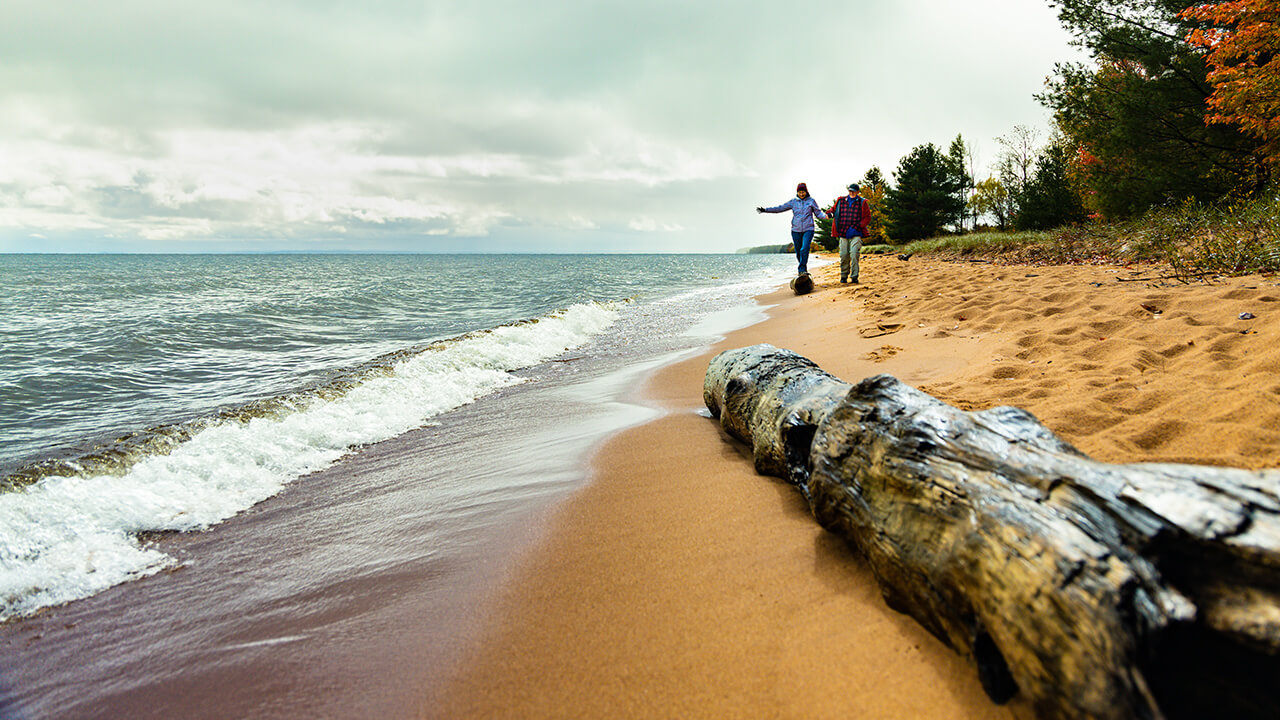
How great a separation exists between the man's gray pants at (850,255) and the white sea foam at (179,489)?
33.9 ft

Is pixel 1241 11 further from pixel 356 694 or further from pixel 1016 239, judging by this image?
pixel 356 694

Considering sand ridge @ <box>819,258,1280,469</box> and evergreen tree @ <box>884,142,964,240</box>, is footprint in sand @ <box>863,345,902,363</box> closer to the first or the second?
sand ridge @ <box>819,258,1280,469</box>

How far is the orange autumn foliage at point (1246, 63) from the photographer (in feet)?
30.8

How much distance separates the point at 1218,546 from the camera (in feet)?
4.03

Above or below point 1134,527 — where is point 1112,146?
above

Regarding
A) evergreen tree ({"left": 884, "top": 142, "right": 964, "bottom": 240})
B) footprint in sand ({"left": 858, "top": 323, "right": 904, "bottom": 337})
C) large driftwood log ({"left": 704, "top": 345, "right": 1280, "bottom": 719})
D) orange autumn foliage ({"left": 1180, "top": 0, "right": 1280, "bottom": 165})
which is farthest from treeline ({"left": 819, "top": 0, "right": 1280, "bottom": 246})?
evergreen tree ({"left": 884, "top": 142, "right": 964, "bottom": 240})

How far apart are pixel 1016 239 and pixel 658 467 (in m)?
16.9

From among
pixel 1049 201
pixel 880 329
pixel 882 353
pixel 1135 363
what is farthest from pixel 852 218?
pixel 1049 201

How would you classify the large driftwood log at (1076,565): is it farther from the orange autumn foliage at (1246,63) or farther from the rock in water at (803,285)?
the rock in water at (803,285)

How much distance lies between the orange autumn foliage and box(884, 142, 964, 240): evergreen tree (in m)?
23.5

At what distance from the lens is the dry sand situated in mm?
1752

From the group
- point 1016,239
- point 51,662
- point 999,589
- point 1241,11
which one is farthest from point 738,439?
point 1016,239

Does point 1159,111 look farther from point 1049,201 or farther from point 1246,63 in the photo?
point 1049,201

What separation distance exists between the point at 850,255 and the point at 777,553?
13.7 m
